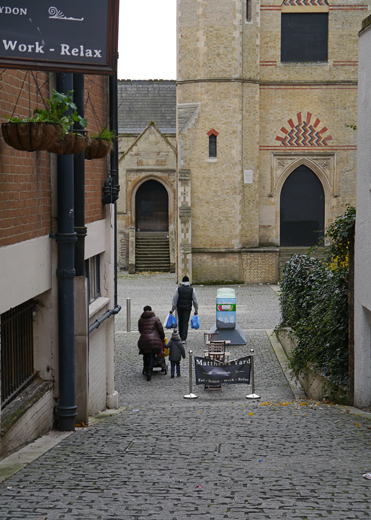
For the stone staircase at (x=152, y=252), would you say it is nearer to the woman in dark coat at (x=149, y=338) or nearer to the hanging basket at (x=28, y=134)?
the woman in dark coat at (x=149, y=338)

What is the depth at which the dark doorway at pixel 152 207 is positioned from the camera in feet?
116

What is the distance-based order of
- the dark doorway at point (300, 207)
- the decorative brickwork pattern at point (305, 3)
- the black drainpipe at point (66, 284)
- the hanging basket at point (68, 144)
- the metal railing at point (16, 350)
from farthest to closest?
the dark doorway at point (300, 207) < the decorative brickwork pattern at point (305, 3) < the black drainpipe at point (66, 284) < the metal railing at point (16, 350) < the hanging basket at point (68, 144)

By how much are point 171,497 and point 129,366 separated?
922cm

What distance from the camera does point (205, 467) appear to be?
5.89 metres

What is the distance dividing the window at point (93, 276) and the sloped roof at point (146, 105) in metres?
26.2

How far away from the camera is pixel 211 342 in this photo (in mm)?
13164

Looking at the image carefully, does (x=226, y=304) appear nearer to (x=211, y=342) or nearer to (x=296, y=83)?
(x=211, y=342)

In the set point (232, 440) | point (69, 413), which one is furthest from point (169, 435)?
point (69, 413)

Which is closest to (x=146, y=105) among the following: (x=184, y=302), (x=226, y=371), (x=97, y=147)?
(x=184, y=302)

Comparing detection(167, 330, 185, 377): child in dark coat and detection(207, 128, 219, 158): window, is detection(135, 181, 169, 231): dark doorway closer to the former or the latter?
detection(207, 128, 219, 158): window

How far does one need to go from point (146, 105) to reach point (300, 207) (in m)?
13.0

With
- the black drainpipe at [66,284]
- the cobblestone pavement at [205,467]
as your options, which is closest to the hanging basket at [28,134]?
the black drainpipe at [66,284]

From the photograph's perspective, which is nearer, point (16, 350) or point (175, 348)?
point (16, 350)

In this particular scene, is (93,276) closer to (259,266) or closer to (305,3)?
(259,266)
